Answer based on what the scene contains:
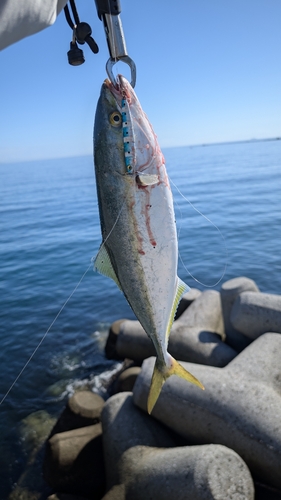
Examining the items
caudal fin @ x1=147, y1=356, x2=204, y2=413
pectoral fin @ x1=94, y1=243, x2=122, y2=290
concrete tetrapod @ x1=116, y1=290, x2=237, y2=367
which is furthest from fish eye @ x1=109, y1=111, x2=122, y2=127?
concrete tetrapod @ x1=116, y1=290, x2=237, y2=367

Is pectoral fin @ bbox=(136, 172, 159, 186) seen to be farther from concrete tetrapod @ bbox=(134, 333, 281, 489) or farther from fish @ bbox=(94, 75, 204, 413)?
concrete tetrapod @ bbox=(134, 333, 281, 489)

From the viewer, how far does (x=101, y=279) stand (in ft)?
48.8

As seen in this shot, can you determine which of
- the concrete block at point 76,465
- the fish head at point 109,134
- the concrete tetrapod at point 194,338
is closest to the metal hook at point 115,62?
the fish head at point 109,134

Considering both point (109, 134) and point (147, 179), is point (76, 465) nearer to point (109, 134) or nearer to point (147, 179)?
point (147, 179)

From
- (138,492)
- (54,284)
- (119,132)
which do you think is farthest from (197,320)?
(54,284)

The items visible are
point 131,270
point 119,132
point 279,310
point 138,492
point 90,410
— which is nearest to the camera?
point 119,132

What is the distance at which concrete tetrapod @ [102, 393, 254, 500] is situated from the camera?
3754mm

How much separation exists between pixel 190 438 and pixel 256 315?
2.69m

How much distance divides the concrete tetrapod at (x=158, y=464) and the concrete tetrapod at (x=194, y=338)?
1.86 m

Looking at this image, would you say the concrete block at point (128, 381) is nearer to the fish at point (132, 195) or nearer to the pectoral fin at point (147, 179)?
the fish at point (132, 195)

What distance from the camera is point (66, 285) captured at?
14453mm

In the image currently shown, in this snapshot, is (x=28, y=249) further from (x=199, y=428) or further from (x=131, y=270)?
(x=131, y=270)

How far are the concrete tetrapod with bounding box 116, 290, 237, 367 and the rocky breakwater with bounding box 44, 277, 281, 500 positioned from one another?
0.14ft

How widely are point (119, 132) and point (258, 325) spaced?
5.18 m
